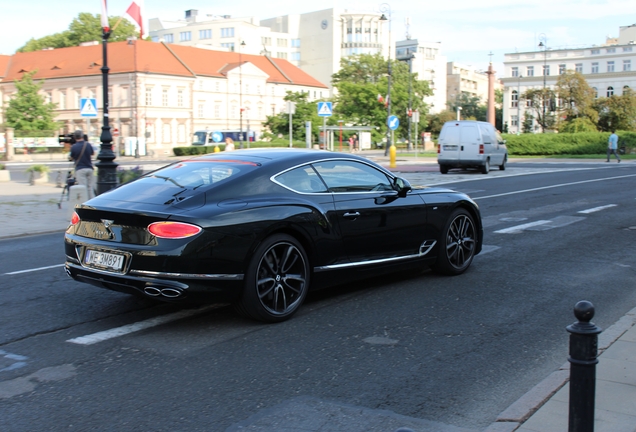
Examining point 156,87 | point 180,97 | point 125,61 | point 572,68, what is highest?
point 572,68

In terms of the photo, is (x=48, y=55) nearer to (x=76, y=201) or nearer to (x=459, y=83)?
(x=76, y=201)

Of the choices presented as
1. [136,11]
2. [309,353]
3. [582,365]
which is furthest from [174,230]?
[136,11]

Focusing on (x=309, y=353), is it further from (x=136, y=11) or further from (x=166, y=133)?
(x=166, y=133)

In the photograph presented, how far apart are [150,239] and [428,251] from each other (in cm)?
331

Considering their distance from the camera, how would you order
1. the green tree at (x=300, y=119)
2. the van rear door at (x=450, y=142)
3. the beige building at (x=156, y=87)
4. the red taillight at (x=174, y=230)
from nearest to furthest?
the red taillight at (x=174, y=230) → the van rear door at (x=450, y=142) → the green tree at (x=300, y=119) → the beige building at (x=156, y=87)

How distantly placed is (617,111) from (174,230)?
255ft

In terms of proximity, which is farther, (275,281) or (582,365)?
(275,281)

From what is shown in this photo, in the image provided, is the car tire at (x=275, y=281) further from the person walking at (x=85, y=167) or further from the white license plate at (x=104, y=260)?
the person walking at (x=85, y=167)

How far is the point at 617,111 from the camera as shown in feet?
247

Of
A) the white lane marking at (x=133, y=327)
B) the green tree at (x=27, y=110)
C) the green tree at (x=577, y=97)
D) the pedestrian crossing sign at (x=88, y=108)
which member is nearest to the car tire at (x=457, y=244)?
the white lane marking at (x=133, y=327)

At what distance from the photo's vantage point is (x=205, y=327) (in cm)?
599

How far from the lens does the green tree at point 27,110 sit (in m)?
71.8

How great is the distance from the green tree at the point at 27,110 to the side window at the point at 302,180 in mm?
70027

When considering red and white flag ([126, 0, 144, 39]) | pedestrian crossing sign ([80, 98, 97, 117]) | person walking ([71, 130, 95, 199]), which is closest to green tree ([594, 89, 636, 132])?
pedestrian crossing sign ([80, 98, 97, 117])
